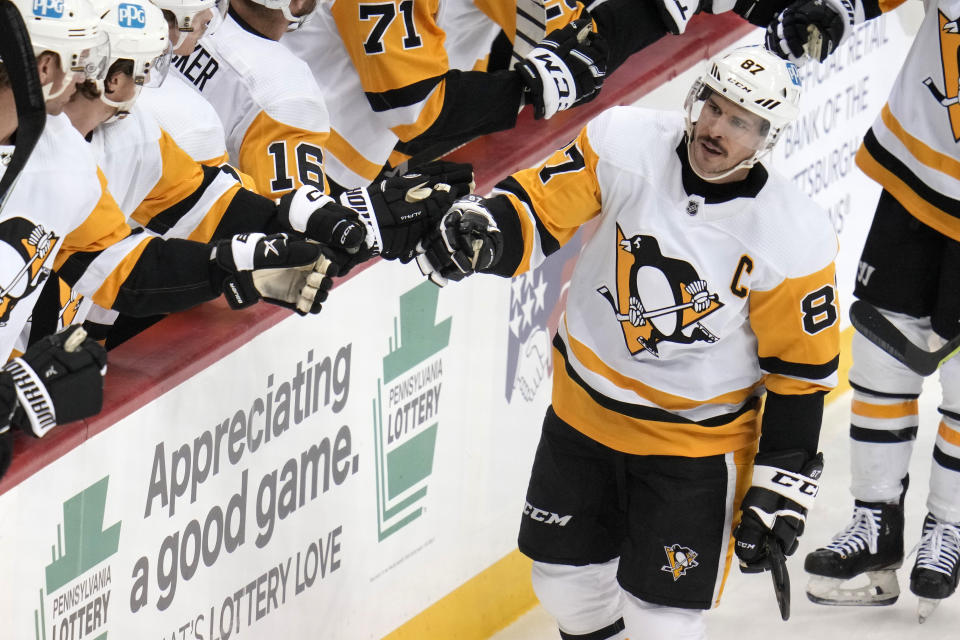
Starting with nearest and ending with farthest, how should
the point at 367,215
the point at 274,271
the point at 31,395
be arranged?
the point at 31,395 → the point at 274,271 → the point at 367,215

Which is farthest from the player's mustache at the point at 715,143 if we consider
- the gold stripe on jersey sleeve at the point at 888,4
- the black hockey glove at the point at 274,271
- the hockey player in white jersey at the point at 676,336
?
the gold stripe on jersey sleeve at the point at 888,4

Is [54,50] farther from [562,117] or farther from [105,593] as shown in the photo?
[562,117]

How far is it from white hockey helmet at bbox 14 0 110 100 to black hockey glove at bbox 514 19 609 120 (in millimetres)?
1402

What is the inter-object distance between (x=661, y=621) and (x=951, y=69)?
1.45m

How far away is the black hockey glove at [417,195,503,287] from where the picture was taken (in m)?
3.06

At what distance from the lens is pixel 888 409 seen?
13.5ft

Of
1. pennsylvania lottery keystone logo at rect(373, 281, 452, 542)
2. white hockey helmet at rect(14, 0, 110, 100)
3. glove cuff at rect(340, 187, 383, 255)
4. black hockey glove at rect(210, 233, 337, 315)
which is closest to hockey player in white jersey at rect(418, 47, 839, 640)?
glove cuff at rect(340, 187, 383, 255)

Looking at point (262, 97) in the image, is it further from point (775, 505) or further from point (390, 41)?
point (775, 505)

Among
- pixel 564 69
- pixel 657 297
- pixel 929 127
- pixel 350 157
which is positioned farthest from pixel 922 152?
pixel 350 157

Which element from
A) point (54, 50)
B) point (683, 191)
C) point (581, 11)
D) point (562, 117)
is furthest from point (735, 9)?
point (54, 50)

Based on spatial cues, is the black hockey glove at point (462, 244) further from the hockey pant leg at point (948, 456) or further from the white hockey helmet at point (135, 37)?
the hockey pant leg at point (948, 456)

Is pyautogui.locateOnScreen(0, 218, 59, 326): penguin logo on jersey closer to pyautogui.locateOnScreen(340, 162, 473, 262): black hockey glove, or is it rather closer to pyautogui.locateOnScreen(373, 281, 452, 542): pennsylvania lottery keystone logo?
pyautogui.locateOnScreen(340, 162, 473, 262): black hockey glove

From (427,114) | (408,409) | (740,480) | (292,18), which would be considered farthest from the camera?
(427,114)

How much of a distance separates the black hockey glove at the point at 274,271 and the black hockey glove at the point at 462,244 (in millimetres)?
218
